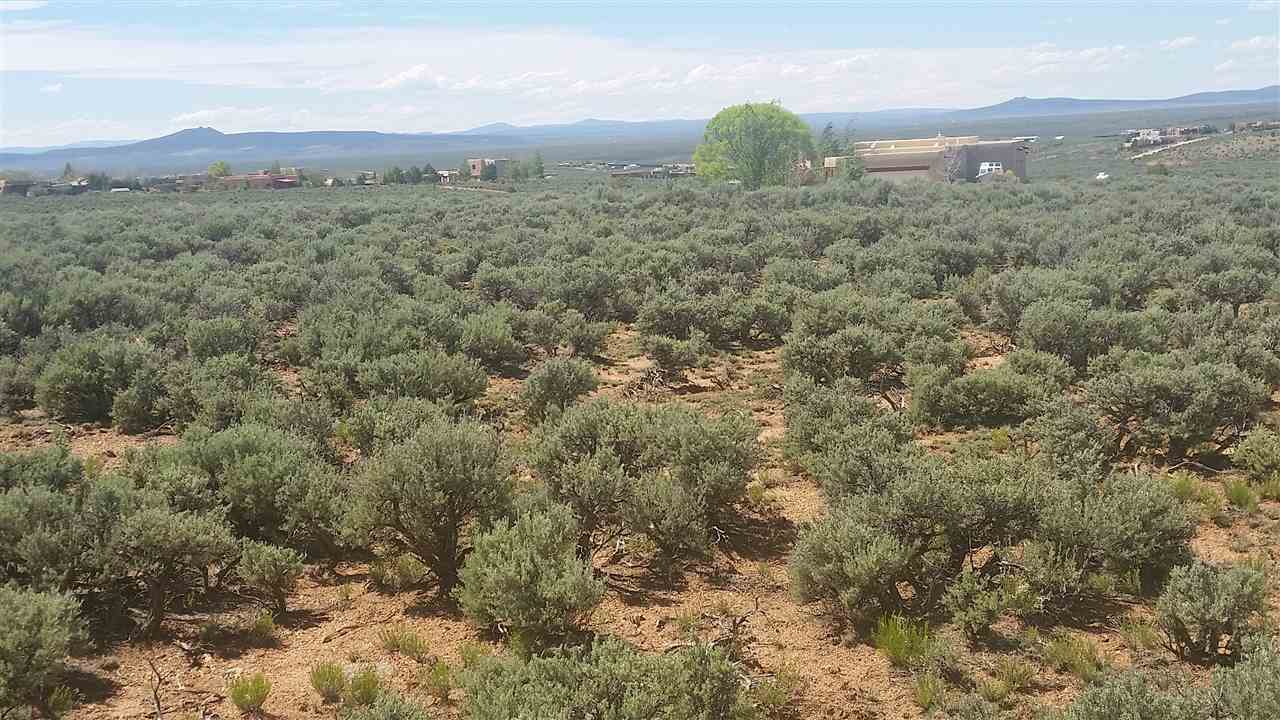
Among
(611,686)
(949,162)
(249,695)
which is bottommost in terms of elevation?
(249,695)

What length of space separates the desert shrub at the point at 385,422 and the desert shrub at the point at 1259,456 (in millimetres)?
9483

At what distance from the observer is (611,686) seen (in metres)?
5.85

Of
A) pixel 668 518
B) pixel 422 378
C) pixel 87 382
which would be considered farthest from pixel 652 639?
pixel 87 382

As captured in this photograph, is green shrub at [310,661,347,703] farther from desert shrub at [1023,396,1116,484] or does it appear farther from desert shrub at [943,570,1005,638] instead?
desert shrub at [1023,396,1116,484]

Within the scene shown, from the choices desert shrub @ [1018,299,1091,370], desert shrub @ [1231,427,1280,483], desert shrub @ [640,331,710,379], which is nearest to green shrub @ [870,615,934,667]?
desert shrub @ [1231,427,1280,483]

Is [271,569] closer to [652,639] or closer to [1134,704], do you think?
[652,639]

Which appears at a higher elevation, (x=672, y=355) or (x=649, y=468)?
(x=672, y=355)

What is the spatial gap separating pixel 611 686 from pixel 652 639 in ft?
5.07

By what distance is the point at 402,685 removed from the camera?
21.9 feet

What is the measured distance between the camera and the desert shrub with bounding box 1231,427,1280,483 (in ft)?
32.9

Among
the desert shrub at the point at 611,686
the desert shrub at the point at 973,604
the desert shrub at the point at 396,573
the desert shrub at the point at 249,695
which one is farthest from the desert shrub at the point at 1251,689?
the desert shrub at the point at 396,573

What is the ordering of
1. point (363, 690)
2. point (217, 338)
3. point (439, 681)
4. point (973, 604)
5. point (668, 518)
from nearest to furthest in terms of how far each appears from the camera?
point (363, 690) → point (439, 681) → point (973, 604) → point (668, 518) → point (217, 338)

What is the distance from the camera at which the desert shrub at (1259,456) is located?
1003cm

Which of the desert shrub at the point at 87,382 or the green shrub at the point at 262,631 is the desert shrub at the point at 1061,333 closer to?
the green shrub at the point at 262,631
